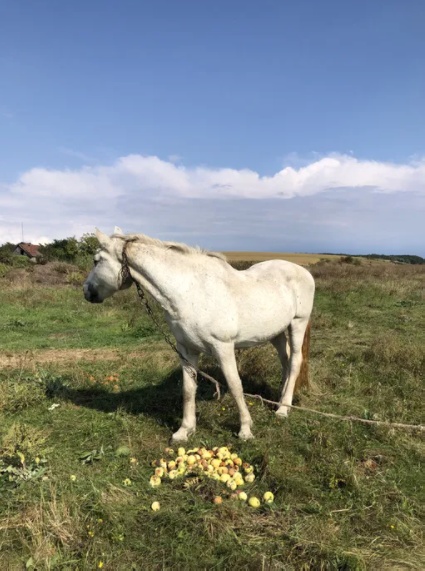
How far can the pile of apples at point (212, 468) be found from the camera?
386 cm

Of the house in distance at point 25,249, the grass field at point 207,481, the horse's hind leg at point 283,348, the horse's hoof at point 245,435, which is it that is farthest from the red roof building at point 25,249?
the horse's hoof at point 245,435

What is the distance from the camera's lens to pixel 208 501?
3584mm

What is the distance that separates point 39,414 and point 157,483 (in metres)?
2.76

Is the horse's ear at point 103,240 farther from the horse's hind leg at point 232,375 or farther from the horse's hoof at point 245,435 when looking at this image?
the horse's hoof at point 245,435

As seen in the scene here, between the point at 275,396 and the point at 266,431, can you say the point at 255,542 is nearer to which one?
the point at 266,431

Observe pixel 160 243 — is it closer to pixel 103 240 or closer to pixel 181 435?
pixel 103 240

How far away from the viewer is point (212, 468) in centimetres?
401

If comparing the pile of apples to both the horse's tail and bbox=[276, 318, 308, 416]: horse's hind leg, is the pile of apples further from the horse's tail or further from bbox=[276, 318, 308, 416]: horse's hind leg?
the horse's tail

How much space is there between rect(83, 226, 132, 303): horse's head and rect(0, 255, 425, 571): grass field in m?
1.82

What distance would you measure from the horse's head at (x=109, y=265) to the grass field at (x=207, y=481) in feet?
5.98

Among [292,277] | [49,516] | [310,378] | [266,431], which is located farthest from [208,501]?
[310,378]

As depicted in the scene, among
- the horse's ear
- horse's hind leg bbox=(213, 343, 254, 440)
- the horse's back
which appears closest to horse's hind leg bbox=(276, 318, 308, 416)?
the horse's back

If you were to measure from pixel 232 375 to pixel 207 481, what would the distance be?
1358 millimetres

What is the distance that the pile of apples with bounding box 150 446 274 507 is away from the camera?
386 centimetres
